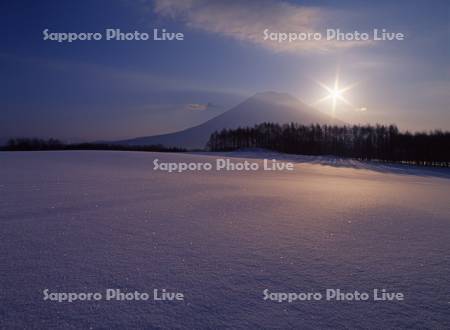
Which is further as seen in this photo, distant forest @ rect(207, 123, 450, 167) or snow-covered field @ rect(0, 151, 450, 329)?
distant forest @ rect(207, 123, 450, 167)

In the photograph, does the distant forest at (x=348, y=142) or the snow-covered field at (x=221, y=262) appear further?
the distant forest at (x=348, y=142)

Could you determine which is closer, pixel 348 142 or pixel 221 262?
pixel 221 262

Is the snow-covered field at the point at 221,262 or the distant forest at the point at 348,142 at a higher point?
the distant forest at the point at 348,142

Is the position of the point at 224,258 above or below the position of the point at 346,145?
below

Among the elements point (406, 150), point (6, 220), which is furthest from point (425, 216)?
point (406, 150)

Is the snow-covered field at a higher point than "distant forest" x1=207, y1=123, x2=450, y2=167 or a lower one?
lower

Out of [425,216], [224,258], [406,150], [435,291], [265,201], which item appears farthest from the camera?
[406,150]

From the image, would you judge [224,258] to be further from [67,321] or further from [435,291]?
[435,291]

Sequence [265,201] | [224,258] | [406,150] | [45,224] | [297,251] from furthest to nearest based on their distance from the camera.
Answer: [406,150] < [265,201] < [45,224] < [297,251] < [224,258]
